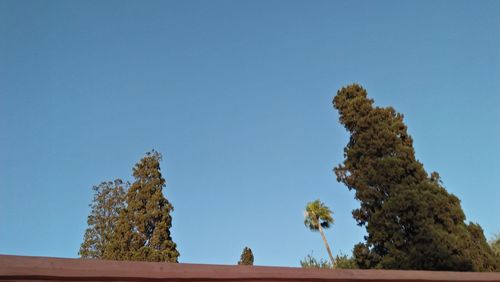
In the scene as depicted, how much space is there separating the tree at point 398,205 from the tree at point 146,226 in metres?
10.6

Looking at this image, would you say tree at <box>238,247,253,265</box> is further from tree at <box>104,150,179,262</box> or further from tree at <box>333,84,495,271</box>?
tree at <box>333,84,495,271</box>

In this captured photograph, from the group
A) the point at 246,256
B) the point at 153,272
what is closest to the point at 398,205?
the point at 153,272

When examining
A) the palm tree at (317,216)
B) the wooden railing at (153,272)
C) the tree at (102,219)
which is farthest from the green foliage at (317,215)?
the wooden railing at (153,272)

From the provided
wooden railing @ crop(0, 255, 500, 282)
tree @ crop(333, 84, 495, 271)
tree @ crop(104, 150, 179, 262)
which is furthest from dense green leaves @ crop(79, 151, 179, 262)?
wooden railing @ crop(0, 255, 500, 282)

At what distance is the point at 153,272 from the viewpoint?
134 inches

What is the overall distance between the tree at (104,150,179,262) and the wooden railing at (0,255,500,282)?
1739cm

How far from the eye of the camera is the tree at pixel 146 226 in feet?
69.0

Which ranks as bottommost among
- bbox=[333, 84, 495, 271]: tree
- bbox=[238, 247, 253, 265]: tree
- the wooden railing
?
the wooden railing

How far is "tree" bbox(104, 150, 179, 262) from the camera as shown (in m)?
21.0

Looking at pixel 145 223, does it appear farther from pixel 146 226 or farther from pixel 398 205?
pixel 398 205

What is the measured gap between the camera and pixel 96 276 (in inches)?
126

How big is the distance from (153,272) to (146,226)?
1937 cm

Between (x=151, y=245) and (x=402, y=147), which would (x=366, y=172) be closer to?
(x=402, y=147)

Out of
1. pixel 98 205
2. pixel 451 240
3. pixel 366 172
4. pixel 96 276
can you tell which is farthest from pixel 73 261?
pixel 98 205
